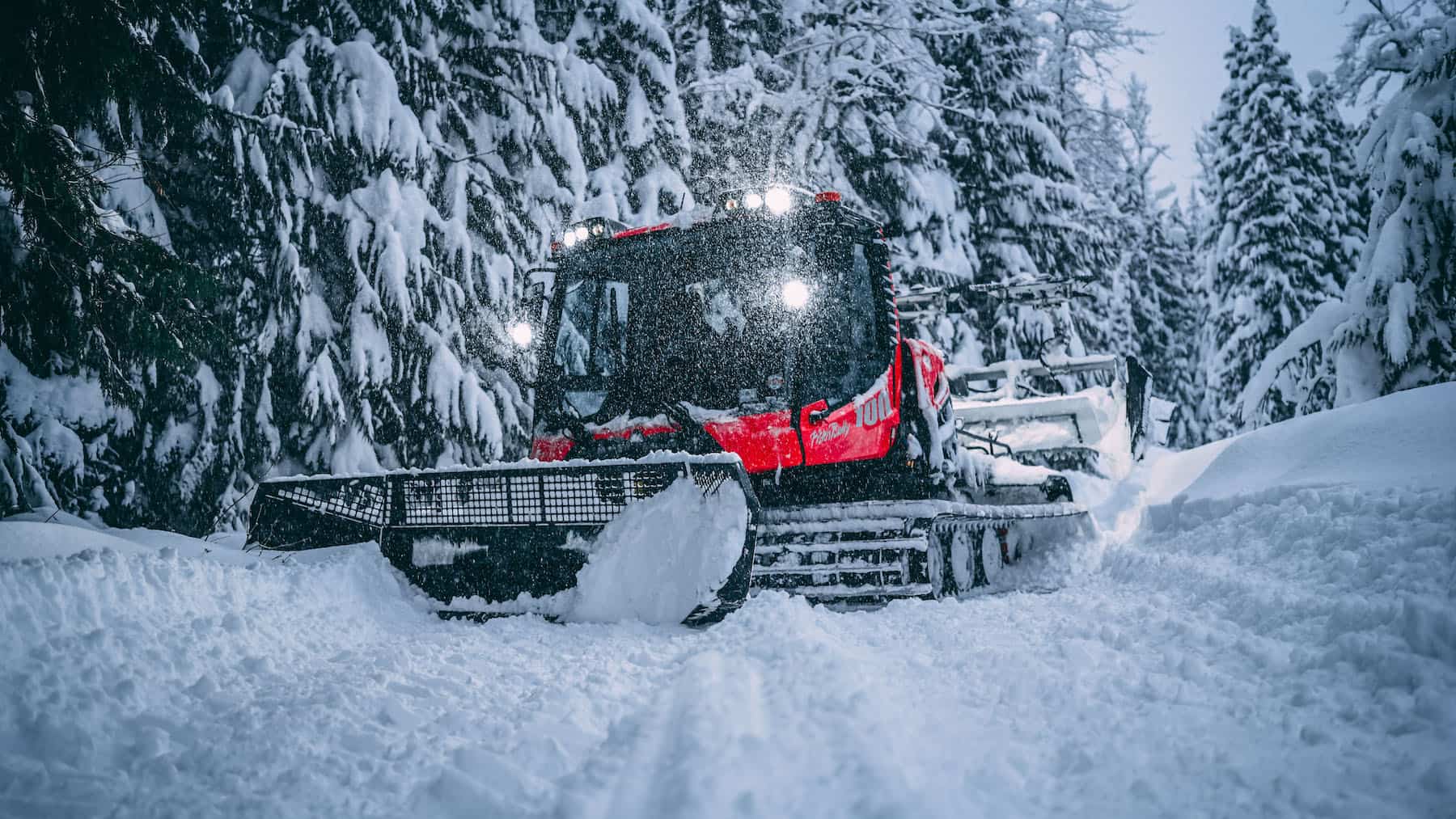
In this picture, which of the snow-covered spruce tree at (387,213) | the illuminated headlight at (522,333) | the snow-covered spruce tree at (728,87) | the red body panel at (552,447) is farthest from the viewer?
the snow-covered spruce tree at (728,87)

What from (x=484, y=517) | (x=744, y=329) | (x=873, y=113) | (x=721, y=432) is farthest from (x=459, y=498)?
(x=873, y=113)

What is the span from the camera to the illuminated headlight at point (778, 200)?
5.02 meters

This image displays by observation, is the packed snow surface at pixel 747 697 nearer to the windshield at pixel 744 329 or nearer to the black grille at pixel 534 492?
the black grille at pixel 534 492

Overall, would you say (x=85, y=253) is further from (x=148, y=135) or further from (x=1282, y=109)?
(x=1282, y=109)

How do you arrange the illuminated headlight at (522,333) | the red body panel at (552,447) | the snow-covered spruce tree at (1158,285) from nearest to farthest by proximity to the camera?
the red body panel at (552,447) < the illuminated headlight at (522,333) < the snow-covered spruce tree at (1158,285)

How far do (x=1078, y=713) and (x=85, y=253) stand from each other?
6050 millimetres

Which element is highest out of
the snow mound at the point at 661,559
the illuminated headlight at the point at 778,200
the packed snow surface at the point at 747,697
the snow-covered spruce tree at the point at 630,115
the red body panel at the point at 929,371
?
the snow-covered spruce tree at the point at 630,115

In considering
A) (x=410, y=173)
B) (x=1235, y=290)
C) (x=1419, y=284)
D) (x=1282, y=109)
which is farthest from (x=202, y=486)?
(x=1282, y=109)

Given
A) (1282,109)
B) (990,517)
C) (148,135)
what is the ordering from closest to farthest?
(990,517) → (148,135) → (1282,109)

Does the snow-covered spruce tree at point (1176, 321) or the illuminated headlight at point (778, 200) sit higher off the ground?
the snow-covered spruce tree at point (1176, 321)

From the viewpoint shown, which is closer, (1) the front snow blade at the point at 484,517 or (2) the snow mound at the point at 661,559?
(2) the snow mound at the point at 661,559

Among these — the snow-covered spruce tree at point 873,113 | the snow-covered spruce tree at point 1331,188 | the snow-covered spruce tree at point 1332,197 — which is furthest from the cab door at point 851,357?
the snow-covered spruce tree at point 1332,197

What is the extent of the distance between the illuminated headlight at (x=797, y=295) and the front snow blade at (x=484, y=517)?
50.2 inches

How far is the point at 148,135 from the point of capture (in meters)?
6.82
